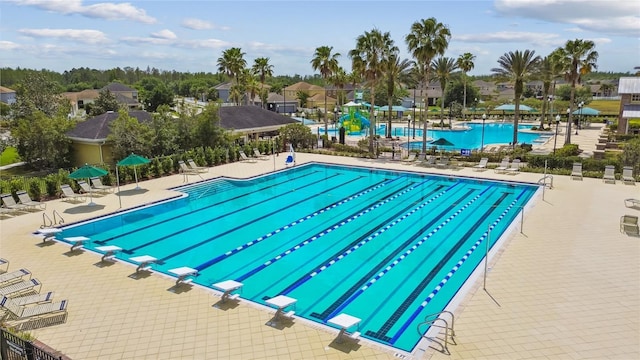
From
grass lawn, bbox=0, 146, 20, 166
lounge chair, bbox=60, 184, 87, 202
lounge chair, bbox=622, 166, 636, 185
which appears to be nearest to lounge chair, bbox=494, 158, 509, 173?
lounge chair, bbox=622, 166, 636, 185

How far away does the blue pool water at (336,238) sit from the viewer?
10406 mm

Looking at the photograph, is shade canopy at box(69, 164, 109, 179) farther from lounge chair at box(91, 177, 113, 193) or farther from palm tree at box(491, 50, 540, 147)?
palm tree at box(491, 50, 540, 147)

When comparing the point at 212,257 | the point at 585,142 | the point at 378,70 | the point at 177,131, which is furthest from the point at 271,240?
the point at 585,142

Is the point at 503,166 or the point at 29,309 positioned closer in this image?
the point at 29,309

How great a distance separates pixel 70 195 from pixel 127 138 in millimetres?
5274

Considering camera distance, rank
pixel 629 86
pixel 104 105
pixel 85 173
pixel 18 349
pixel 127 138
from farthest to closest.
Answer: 1. pixel 104 105
2. pixel 629 86
3. pixel 127 138
4. pixel 85 173
5. pixel 18 349

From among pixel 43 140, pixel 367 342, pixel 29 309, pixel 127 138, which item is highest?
pixel 127 138

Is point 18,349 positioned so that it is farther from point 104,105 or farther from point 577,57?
point 104,105

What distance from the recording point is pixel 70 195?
18.0m

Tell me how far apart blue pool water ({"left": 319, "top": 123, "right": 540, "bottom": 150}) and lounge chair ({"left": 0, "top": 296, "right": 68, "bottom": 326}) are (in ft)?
96.0

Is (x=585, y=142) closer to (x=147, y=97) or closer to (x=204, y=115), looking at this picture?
(x=204, y=115)

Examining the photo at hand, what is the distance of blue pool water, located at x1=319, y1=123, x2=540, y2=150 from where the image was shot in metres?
38.2

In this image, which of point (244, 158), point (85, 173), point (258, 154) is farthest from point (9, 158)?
point (85, 173)

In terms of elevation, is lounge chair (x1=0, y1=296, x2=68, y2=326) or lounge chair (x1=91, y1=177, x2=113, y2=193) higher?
lounge chair (x1=91, y1=177, x2=113, y2=193)
